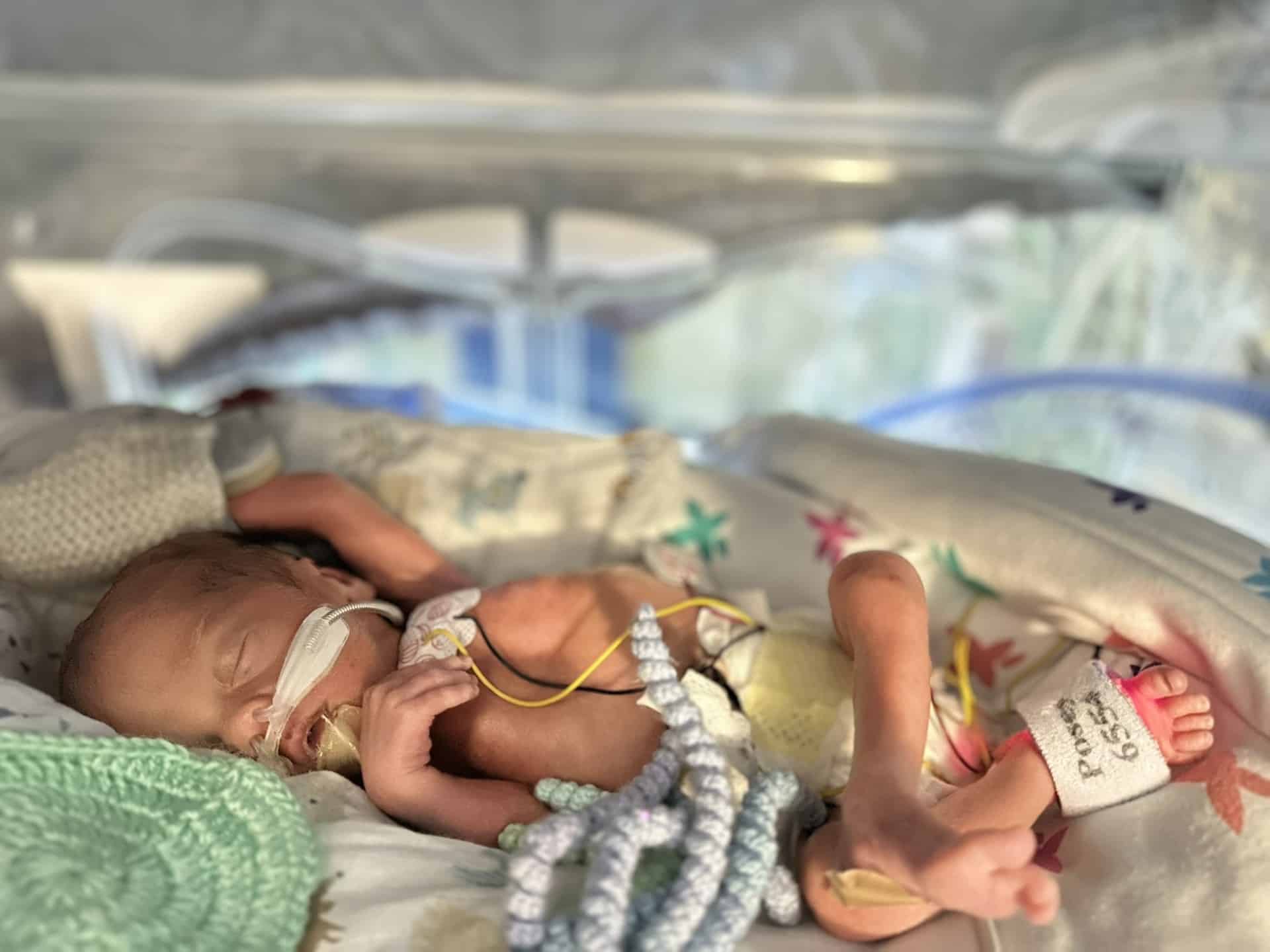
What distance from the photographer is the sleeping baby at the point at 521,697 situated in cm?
73

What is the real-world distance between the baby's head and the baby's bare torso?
0.36ft

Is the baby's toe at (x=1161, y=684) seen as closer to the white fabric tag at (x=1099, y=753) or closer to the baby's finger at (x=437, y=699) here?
the white fabric tag at (x=1099, y=753)

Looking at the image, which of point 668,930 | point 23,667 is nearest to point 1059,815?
point 668,930

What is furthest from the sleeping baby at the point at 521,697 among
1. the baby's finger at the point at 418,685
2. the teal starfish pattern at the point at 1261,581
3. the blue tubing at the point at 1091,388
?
the blue tubing at the point at 1091,388

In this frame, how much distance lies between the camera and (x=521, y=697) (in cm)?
88

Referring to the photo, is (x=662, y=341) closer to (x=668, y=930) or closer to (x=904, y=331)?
(x=904, y=331)

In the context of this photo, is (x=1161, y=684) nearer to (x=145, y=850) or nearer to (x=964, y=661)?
(x=964, y=661)

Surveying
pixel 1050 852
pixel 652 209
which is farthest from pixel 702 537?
pixel 652 209

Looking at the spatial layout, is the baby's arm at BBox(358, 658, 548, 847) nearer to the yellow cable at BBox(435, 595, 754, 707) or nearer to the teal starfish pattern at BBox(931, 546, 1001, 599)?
the yellow cable at BBox(435, 595, 754, 707)

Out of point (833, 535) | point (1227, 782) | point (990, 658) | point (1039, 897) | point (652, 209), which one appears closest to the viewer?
point (1039, 897)

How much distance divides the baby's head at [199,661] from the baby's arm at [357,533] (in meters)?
0.16

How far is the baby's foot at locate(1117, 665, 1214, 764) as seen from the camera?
2.45ft

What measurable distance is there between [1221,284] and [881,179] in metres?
0.59

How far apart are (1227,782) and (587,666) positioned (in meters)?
0.51
